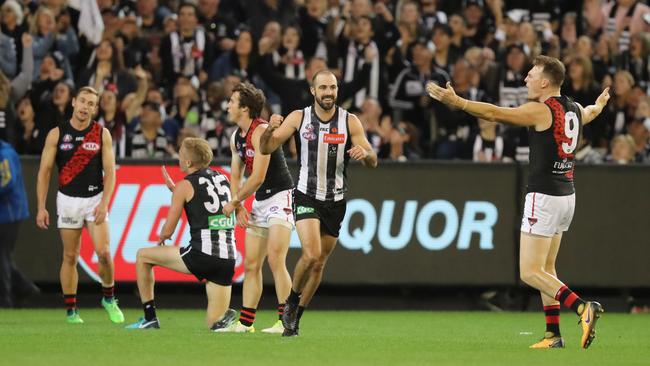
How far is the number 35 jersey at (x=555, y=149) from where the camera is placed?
11.1 meters

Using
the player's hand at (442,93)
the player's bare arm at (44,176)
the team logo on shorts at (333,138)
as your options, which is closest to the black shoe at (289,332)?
the team logo on shorts at (333,138)

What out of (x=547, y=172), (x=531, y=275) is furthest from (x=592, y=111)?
→ (x=531, y=275)

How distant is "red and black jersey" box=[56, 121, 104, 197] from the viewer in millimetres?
14148

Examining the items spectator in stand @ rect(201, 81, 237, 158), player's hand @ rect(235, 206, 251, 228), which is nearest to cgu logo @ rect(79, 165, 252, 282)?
spectator in stand @ rect(201, 81, 237, 158)

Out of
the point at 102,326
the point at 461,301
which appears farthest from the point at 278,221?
the point at 461,301

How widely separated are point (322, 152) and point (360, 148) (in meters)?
0.83

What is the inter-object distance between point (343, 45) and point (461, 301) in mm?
4488

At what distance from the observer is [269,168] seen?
12727 millimetres

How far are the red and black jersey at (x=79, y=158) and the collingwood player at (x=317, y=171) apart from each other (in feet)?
10.1

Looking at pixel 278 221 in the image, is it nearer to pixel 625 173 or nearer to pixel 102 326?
pixel 102 326

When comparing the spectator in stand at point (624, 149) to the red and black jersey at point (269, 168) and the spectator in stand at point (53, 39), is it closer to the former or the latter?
the red and black jersey at point (269, 168)

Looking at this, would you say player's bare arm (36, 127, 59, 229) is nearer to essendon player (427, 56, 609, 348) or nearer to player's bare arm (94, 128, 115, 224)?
player's bare arm (94, 128, 115, 224)

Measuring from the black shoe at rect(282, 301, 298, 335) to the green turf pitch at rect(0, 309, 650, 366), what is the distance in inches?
7.8

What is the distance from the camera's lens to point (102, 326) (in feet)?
44.4
